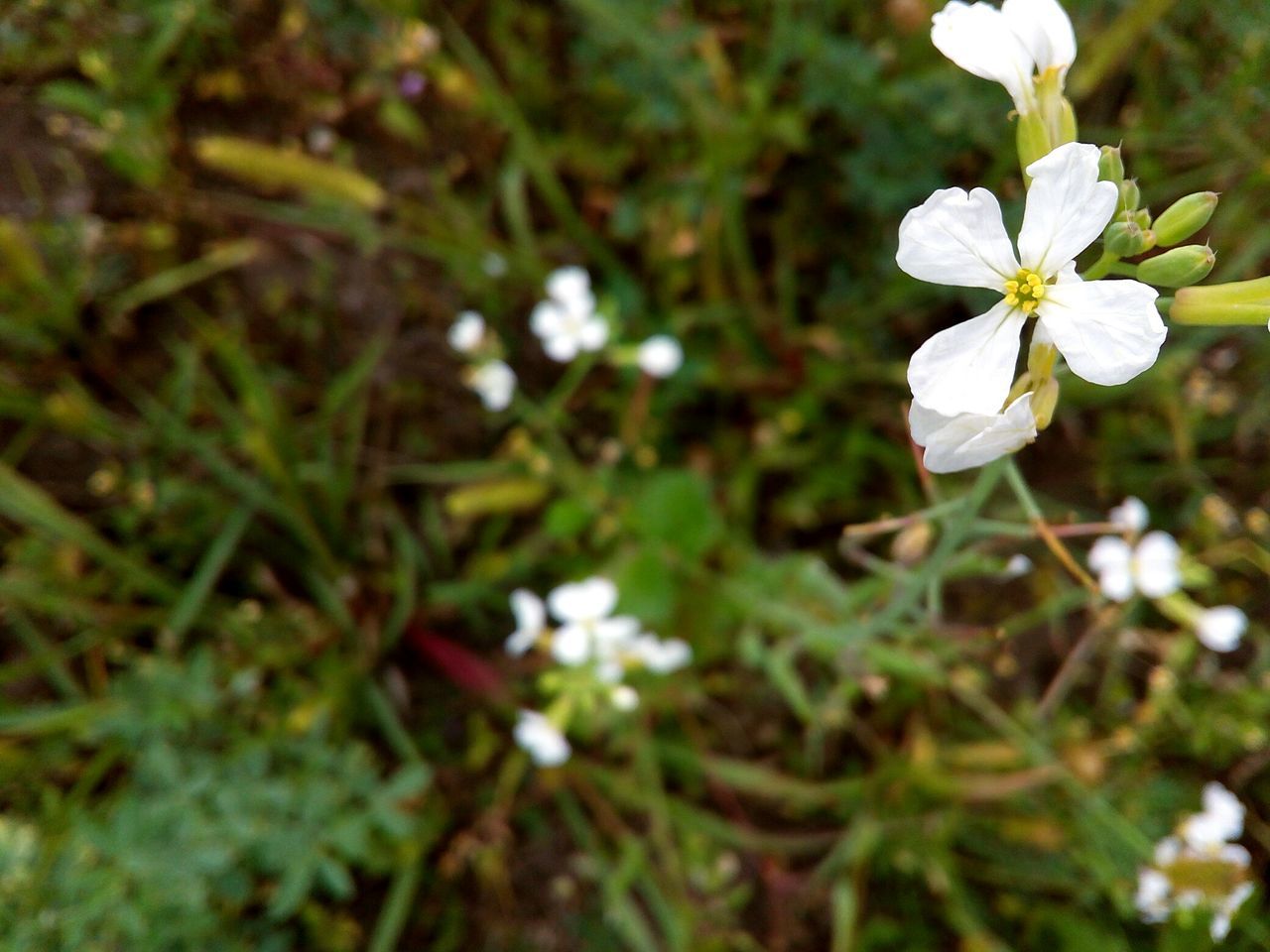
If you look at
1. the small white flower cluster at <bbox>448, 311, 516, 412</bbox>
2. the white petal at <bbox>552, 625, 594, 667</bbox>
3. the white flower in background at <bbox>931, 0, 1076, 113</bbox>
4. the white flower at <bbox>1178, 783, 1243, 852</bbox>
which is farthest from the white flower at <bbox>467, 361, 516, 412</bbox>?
the white flower at <bbox>1178, 783, 1243, 852</bbox>

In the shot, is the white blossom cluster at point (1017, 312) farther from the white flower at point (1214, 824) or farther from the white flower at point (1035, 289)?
the white flower at point (1214, 824)

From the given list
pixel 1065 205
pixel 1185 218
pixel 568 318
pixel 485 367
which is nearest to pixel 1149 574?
pixel 1185 218

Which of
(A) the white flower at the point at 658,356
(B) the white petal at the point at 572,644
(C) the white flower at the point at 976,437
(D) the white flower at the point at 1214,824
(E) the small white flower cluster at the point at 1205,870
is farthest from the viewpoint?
(A) the white flower at the point at 658,356

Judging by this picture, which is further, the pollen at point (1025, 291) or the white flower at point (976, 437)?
the pollen at point (1025, 291)

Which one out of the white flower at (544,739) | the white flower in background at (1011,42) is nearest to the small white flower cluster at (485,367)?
the white flower at (544,739)

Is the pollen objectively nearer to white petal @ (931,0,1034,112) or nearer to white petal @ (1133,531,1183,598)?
white petal @ (931,0,1034,112)

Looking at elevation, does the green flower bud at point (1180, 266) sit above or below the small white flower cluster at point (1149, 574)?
above

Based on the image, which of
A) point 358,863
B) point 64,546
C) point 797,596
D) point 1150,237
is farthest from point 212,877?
point 1150,237
